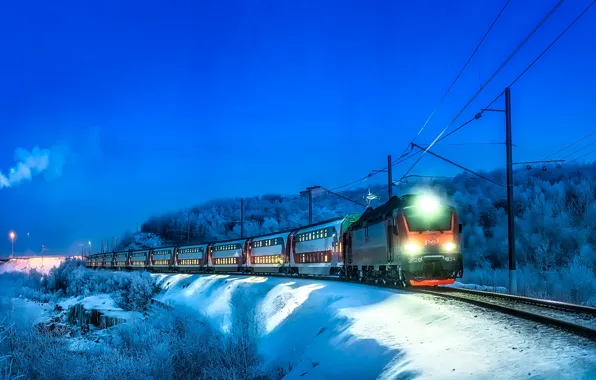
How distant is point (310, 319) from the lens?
17172mm

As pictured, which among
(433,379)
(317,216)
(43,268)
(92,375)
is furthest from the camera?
(317,216)

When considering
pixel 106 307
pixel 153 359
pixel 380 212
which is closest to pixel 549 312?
pixel 380 212

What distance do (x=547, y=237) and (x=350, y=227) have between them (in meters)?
14.9

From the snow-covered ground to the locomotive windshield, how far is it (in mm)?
2743

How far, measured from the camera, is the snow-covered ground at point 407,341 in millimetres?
7637

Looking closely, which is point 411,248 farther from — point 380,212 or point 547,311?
point 547,311

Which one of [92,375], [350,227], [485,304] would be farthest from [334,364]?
[350,227]

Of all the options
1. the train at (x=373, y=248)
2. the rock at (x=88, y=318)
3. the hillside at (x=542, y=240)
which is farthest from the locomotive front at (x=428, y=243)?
the rock at (x=88, y=318)

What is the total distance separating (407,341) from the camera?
10516 mm

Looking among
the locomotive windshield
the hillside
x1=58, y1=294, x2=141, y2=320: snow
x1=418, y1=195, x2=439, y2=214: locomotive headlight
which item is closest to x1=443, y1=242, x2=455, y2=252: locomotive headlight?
the locomotive windshield

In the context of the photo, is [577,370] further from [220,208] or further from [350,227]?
[220,208]

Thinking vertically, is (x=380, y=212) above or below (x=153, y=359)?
above

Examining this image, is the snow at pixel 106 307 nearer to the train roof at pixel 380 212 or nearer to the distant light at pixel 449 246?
the train roof at pixel 380 212

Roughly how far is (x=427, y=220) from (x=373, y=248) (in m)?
3.79
